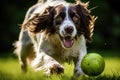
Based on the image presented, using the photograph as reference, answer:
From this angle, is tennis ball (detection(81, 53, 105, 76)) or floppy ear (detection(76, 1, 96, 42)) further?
floppy ear (detection(76, 1, 96, 42))

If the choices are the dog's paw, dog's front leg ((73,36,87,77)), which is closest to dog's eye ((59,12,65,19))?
dog's front leg ((73,36,87,77))

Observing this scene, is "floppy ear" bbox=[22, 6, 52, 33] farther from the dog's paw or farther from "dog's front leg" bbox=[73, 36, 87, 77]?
the dog's paw

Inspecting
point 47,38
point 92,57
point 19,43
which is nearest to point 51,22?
point 47,38

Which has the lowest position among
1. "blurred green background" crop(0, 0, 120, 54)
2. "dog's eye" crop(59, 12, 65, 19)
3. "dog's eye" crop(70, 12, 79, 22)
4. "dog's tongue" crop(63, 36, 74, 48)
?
"blurred green background" crop(0, 0, 120, 54)

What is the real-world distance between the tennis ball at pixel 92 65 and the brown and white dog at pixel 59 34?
16.4 inches

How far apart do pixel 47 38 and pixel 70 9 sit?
580 mm

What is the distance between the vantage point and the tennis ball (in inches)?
295

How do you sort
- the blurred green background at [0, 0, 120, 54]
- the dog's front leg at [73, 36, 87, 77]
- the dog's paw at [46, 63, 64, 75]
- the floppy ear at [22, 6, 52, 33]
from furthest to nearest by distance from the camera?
the blurred green background at [0, 0, 120, 54] → the floppy ear at [22, 6, 52, 33] → the dog's front leg at [73, 36, 87, 77] → the dog's paw at [46, 63, 64, 75]

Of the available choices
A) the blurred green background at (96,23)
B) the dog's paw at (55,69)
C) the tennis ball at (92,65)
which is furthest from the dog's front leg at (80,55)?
the blurred green background at (96,23)

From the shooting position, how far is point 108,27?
Result: 56.6ft

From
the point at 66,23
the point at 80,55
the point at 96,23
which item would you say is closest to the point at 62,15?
the point at 66,23

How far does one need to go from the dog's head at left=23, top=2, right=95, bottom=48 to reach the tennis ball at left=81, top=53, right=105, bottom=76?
568mm

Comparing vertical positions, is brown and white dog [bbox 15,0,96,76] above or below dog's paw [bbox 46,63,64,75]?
above

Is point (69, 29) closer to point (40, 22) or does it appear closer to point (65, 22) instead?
point (65, 22)
